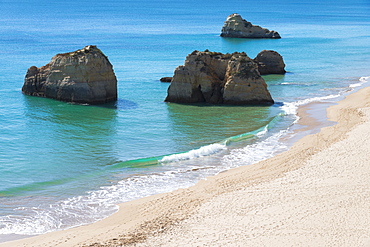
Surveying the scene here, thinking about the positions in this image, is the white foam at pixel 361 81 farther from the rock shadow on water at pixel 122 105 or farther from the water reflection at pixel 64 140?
the water reflection at pixel 64 140

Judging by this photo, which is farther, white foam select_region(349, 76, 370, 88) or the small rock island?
white foam select_region(349, 76, 370, 88)

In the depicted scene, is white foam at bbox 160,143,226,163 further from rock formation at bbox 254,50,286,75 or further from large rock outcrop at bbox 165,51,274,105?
rock formation at bbox 254,50,286,75

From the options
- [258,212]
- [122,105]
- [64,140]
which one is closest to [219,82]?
[122,105]

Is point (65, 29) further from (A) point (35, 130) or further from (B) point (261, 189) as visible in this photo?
(B) point (261, 189)

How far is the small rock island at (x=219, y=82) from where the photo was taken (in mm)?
39625

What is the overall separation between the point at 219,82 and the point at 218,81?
0.12 m

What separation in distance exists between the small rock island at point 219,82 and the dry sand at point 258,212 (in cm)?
1464

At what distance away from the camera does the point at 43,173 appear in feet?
79.8

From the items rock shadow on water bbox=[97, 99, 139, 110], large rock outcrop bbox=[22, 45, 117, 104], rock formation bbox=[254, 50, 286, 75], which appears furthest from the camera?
rock formation bbox=[254, 50, 286, 75]

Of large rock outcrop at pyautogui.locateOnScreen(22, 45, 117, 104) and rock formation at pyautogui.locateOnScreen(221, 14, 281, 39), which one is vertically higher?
rock formation at pyautogui.locateOnScreen(221, 14, 281, 39)

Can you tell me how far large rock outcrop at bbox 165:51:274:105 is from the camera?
3962cm

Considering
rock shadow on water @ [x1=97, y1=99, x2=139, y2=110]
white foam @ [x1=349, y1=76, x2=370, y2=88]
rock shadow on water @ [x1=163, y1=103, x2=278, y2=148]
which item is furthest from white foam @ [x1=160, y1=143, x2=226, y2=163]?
white foam @ [x1=349, y1=76, x2=370, y2=88]

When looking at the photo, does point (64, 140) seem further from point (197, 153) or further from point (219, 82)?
point (219, 82)

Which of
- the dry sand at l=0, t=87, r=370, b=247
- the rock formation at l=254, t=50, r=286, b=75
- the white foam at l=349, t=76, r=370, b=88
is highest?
the rock formation at l=254, t=50, r=286, b=75
